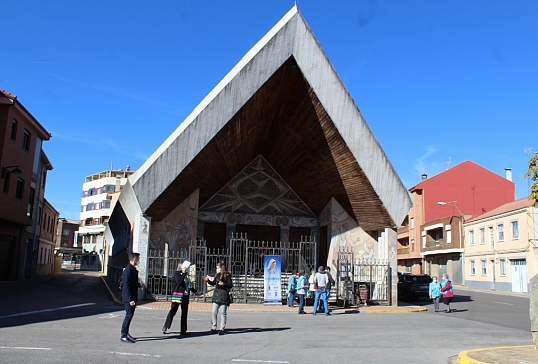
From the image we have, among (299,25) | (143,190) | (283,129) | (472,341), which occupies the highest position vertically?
(299,25)

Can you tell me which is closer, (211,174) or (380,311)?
(380,311)

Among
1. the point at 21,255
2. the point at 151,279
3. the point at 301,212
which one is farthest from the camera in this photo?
the point at 21,255

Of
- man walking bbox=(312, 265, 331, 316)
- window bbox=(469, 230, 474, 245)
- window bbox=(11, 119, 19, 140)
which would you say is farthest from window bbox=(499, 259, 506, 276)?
window bbox=(11, 119, 19, 140)

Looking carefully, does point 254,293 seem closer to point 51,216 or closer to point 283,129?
point 283,129

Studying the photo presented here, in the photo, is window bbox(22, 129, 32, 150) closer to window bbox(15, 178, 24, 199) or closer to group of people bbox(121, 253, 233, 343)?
window bbox(15, 178, 24, 199)

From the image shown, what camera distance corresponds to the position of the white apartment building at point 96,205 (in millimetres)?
79125

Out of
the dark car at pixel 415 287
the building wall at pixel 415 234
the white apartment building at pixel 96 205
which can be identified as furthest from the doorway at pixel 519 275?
the white apartment building at pixel 96 205

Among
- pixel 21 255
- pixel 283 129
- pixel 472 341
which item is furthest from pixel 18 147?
pixel 472 341

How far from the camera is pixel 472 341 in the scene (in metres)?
10.3

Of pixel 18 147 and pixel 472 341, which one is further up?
pixel 18 147

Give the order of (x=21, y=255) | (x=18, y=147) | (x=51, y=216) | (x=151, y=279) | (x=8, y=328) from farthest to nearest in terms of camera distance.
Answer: (x=51, y=216) → (x=21, y=255) → (x=18, y=147) → (x=151, y=279) → (x=8, y=328)

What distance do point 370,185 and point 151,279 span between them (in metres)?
8.71

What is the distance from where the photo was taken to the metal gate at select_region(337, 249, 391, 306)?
Result: 742 inches

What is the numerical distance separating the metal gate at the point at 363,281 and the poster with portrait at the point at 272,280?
2.42m
